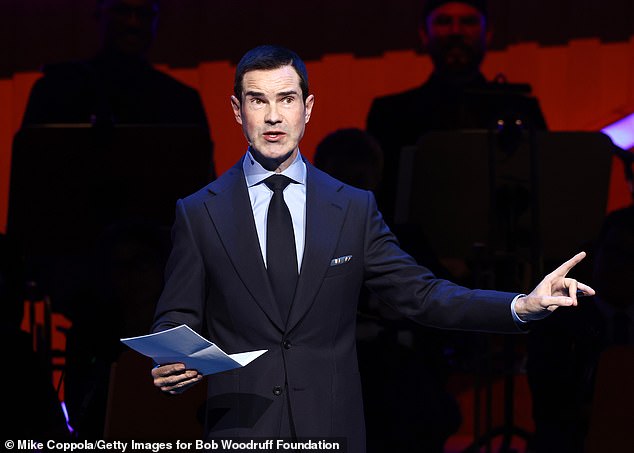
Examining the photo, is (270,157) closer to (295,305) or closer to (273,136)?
(273,136)

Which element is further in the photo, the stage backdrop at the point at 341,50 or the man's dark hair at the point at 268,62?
the stage backdrop at the point at 341,50

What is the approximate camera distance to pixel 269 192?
2027mm

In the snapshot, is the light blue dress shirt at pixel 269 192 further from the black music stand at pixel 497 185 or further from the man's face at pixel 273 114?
the black music stand at pixel 497 185

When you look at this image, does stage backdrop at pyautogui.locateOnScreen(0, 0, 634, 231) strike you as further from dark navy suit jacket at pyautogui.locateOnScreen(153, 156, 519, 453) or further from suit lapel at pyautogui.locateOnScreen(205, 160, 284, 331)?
suit lapel at pyautogui.locateOnScreen(205, 160, 284, 331)

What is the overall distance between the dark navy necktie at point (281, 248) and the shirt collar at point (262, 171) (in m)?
0.01

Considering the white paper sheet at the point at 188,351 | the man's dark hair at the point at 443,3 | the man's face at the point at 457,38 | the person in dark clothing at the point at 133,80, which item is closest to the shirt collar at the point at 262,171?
the white paper sheet at the point at 188,351

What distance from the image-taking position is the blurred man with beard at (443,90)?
4.65 metres

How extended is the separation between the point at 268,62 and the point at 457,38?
309 centimetres

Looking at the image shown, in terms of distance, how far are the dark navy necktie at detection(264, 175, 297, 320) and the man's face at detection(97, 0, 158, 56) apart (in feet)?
10.1

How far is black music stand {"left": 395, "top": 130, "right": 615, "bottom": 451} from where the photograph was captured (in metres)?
3.68

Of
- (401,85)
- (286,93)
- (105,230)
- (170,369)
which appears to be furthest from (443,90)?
(170,369)

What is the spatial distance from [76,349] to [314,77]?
2993mm

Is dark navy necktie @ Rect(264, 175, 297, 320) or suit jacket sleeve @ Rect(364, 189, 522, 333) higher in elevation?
dark navy necktie @ Rect(264, 175, 297, 320)

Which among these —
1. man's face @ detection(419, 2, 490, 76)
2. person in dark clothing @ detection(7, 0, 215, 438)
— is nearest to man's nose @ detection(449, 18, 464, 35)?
man's face @ detection(419, 2, 490, 76)
